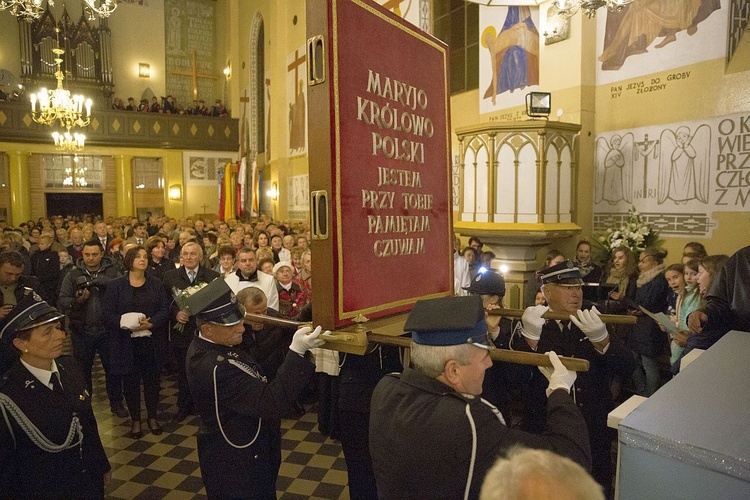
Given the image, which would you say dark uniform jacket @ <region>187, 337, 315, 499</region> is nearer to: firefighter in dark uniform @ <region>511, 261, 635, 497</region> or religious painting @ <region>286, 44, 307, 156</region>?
firefighter in dark uniform @ <region>511, 261, 635, 497</region>

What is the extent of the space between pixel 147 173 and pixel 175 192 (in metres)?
1.37

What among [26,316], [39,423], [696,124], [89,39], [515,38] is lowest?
[39,423]

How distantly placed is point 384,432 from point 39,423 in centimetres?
169

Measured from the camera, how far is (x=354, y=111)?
181cm

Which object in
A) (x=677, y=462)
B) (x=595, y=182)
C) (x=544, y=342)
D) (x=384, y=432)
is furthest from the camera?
(x=595, y=182)

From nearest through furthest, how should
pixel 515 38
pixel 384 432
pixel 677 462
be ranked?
pixel 677 462 → pixel 384 432 → pixel 515 38

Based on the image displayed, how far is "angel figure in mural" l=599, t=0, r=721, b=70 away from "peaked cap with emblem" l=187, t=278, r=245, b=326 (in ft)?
20.1

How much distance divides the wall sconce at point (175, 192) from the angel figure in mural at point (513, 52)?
16392 millimetres

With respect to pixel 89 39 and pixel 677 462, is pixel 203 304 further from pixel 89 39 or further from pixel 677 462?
pixel 89 39

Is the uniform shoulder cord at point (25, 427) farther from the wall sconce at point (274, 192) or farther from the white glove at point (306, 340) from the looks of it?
the wall sconce at point (274, 192)

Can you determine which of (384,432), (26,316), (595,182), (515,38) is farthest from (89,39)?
(384,432)

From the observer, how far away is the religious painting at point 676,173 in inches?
222

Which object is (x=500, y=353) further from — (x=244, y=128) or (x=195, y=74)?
(x=195, y=74)

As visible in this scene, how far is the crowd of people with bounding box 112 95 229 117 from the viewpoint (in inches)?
789
